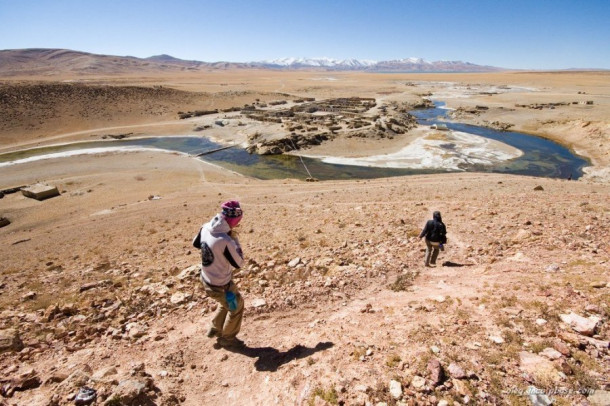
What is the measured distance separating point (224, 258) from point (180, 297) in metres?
3.49

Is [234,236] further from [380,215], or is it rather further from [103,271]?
[380,215]

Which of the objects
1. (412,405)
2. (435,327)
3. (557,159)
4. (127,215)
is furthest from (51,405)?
(557,159)

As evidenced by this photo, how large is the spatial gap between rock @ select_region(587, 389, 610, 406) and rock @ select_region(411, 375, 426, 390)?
195 centimetres

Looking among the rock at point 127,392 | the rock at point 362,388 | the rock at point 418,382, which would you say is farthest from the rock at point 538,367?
the rock at point 127,392

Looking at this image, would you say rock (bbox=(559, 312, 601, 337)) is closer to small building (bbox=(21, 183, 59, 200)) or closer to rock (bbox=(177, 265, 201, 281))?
rock (bbox=(177, 265, 201, 281))

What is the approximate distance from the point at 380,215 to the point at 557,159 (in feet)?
114

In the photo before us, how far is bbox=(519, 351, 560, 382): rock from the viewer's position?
427cm

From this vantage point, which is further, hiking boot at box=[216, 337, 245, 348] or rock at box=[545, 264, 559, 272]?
rock at box=[545, 264, 559, 272]

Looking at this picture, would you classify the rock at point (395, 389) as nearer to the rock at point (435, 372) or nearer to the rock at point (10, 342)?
the rock at point (435, 372)

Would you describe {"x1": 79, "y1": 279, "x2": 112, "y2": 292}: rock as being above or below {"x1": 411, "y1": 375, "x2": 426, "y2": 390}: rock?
below

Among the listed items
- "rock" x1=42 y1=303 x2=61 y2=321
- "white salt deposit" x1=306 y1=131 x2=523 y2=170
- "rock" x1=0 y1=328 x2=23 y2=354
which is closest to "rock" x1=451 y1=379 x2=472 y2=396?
"rock" x1=0 y1=328 x2=23 y2=354

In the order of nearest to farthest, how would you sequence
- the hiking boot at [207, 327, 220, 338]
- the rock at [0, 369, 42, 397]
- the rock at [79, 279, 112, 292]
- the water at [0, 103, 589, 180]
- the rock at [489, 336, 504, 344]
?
1. the rock at [0, 369, 42, 397]
2. the rock at [489, 336, 504, 344]
3. the hiking boot at [207, 327, 220, 338]
4. the rock at [79, 279, 112, 292]
5. the water at [0, 103, 589, 180]

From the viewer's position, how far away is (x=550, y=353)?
4.64 meters

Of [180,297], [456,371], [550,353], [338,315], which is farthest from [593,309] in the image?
[180,297]
